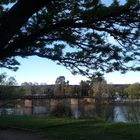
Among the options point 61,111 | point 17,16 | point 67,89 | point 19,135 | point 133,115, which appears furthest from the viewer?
point 67,89

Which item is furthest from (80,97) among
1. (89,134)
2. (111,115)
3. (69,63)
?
(69,63)

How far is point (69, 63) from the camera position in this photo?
1005 cm

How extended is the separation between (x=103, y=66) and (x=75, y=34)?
93 centimetres

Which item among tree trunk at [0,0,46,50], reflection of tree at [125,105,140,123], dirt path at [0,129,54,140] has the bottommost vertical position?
dirt path at [0,129,54,140]

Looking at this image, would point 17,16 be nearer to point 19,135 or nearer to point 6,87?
point 19,135

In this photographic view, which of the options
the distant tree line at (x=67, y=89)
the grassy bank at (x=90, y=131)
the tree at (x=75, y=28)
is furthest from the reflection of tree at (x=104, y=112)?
the tree at (x=75, y=28)

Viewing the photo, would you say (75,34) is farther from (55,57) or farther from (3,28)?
(3,28)

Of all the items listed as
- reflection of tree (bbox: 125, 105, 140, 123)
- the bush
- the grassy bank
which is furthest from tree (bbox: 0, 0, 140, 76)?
the bush

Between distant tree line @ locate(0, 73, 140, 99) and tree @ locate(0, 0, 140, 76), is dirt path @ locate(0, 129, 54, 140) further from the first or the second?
distant tree line @ locate(0, 73, 140, 99)

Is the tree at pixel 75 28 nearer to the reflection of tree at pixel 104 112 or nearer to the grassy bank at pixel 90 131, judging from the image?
the grassy bank at pixel 90 131

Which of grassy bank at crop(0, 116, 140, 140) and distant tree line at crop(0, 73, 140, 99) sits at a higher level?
distant tree line at crop(0, 73, 140, 99)

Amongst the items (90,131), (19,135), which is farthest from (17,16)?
(90,131)

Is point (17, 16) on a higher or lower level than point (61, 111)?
higher

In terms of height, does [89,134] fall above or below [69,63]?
below
